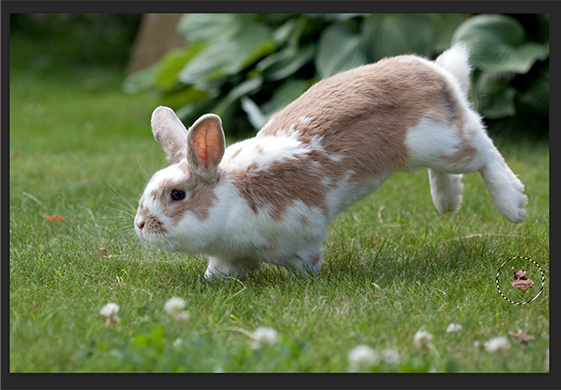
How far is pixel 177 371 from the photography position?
1875 mm

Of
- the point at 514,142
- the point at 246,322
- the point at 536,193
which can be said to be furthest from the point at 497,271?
the point at 514,142

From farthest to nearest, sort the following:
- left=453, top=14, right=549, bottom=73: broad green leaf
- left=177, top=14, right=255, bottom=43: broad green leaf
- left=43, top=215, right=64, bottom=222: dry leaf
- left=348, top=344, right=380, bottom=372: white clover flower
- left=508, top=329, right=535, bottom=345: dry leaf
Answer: left=177, top=14, right=255, bottom=43: broad green leaf
left=453, top=14, right=549, bottom=73: broad green leaf
left=43, top=215, right=64, bottom=222: dry leaf
left=508, top=329, right=535, bottom=345: dry leaf
left=348, top=344, right=380, bottom=372: white clover flower

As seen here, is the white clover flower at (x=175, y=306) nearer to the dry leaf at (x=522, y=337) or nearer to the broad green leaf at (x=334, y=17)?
the dry leaf at (x=522, y=337)

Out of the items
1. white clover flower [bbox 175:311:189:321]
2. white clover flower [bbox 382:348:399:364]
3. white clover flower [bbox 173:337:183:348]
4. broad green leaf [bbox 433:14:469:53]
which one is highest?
broad green leaf [bbox 433:14:469:53]

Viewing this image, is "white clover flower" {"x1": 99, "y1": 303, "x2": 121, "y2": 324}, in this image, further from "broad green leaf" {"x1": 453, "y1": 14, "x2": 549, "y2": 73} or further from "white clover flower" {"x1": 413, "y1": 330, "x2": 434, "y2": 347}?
"broad green leaf" {"x1": 453, "y1": 14, "x2": 549, "y2": 73}

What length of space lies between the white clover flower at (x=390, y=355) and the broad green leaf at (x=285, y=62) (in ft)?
13.6

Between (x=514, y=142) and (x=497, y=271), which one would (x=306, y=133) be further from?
(x=514, y=142)

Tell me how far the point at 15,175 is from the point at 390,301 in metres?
3.23

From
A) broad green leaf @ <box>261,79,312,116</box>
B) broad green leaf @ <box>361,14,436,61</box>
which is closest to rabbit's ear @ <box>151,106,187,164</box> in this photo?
broad green leaf @ <box>261,79,312,116</box>

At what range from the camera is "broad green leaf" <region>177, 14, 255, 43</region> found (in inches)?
248

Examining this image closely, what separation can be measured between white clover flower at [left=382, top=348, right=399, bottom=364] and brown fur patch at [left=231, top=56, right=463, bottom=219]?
85cm

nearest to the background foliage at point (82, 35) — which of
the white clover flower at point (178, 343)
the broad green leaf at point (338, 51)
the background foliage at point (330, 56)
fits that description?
the background foliage at point (330, 56)

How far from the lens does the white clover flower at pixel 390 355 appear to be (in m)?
1.91

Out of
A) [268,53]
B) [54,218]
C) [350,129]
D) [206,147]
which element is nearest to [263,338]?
[206,147]
